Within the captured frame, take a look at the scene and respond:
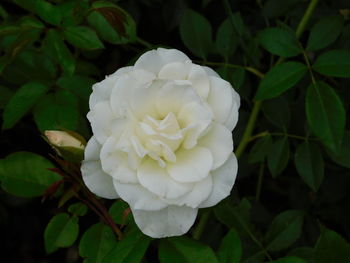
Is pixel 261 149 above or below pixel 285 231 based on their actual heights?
above

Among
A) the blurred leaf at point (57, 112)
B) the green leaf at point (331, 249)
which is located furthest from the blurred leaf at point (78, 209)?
the green leaf at point (331, 249)

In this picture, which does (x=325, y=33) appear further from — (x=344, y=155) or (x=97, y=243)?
(x=97, y=243)

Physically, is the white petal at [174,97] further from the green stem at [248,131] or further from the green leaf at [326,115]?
the green stem at [248,131]

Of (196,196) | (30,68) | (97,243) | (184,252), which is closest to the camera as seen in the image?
(196,196)

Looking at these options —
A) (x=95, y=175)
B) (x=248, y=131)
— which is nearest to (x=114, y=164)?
(x=95, y=175)

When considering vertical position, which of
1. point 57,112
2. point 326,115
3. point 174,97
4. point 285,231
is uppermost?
point 174,97
